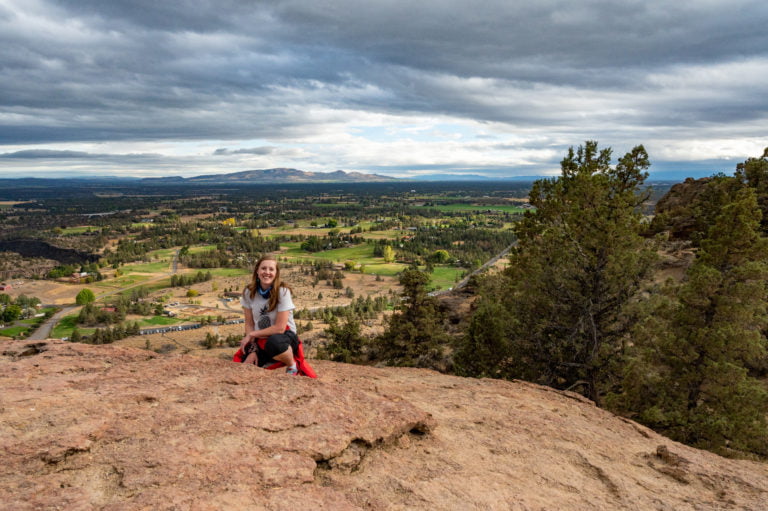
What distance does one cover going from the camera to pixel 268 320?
861 cm

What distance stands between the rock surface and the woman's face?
5.74 ft

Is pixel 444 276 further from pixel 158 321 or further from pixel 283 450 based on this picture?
pixel 283 450

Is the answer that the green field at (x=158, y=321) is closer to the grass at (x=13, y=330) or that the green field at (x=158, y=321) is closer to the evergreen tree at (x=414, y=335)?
the grass at (x=13, y=330)

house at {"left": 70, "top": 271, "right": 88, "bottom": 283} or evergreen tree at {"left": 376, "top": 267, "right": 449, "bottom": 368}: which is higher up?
evergreen tree at {"left": 376, "top": 267, "right": 449, "bottom": 368}

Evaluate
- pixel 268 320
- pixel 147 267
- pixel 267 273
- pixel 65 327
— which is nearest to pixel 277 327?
pixel 268 320

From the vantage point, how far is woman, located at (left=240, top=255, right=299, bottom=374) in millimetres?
8383

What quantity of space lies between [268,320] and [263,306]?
0.31 metres

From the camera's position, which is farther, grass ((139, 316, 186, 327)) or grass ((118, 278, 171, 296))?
grass ((118, 278, 171, 296))

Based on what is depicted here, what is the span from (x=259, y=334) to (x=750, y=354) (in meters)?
15.1

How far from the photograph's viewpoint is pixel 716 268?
15.2 metres

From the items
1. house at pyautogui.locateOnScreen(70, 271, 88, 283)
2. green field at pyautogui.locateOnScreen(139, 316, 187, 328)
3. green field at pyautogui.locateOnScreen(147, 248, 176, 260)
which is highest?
green field at pyautogui.locateOnScreen(147, 248, 176, 260)

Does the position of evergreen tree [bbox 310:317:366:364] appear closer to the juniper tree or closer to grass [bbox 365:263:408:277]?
the juniper tree

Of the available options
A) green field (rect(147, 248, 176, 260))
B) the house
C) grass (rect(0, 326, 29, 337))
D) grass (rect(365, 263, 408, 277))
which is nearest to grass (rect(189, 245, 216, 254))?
green field (rect(147, 248, 176, 260))

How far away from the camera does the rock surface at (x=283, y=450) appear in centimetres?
495
